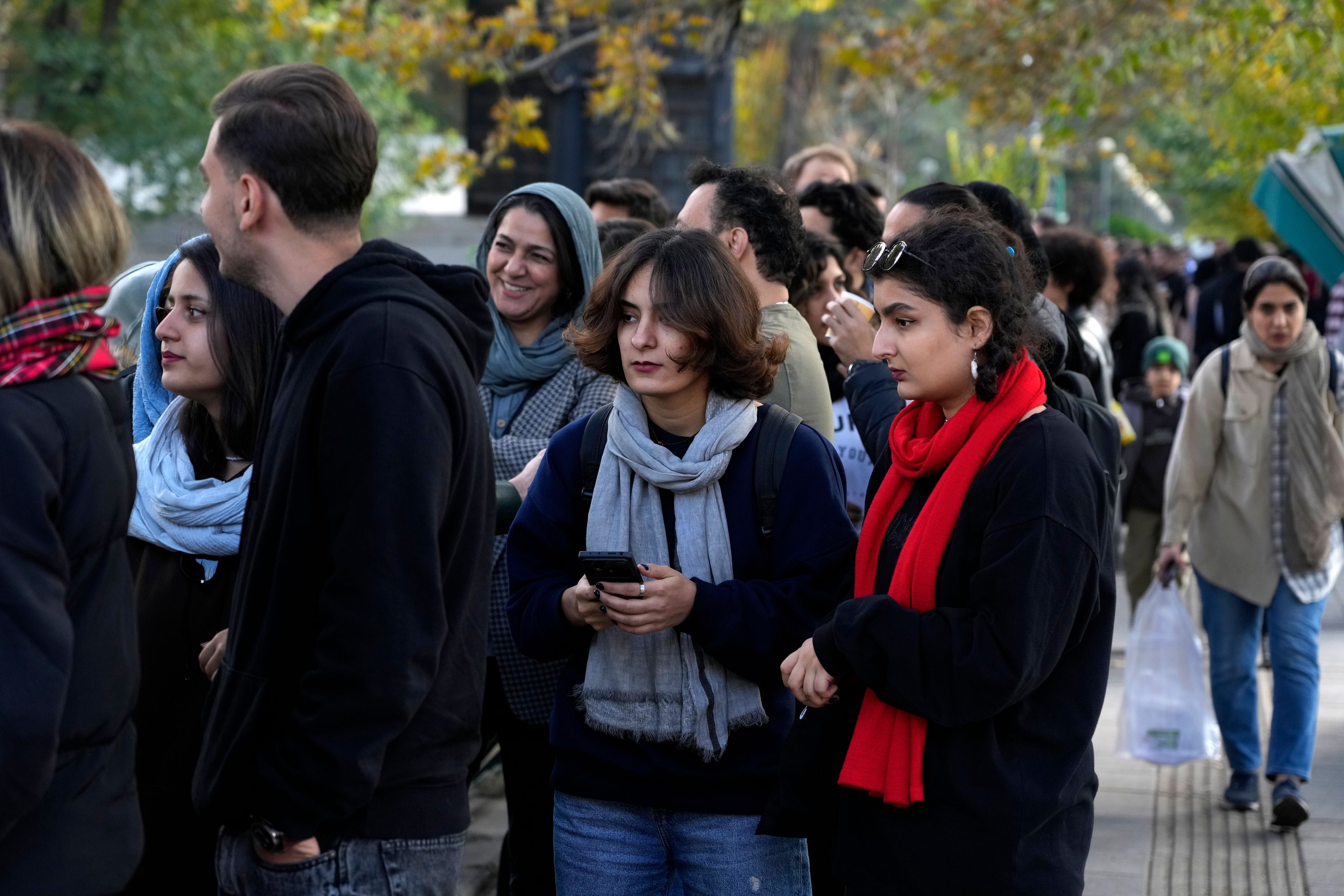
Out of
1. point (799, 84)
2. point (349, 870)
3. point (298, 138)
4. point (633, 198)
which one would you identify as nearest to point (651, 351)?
point (298, 138)

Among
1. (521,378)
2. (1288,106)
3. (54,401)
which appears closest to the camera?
(54,401)

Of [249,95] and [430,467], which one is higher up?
[249,95]

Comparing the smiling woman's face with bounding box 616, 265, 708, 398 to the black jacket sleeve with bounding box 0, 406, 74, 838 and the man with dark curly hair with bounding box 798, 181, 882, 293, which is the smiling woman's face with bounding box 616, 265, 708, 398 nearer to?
the black jacket sleeve with bounding box 0, 406, 74, 838

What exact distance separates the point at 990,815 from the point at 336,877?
1.12 meters

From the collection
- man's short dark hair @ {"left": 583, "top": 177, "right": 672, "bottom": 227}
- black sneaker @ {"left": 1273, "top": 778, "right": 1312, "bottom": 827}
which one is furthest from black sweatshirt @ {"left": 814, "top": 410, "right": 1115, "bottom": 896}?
man's short dark hair @ {"left": 583, "top": 177, "right": 672, "bottom": 227}

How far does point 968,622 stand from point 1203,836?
3.49 meters

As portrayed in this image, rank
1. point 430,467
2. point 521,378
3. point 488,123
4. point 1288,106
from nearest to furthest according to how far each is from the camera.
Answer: point 430,467 < point 521,378 < point 488,123 < point 1288,106

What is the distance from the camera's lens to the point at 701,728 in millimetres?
2850

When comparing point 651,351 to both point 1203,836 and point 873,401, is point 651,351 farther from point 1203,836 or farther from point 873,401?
point 1203,836

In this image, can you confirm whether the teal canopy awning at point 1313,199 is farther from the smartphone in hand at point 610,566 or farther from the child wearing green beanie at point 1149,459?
the smartphone in hand at point 610,566

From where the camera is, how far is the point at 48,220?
79.2 inches

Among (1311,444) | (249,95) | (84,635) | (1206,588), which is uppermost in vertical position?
(249,95)

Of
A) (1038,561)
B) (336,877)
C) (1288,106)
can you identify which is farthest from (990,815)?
(1288,106)

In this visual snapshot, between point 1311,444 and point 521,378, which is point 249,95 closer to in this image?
point 521,378
